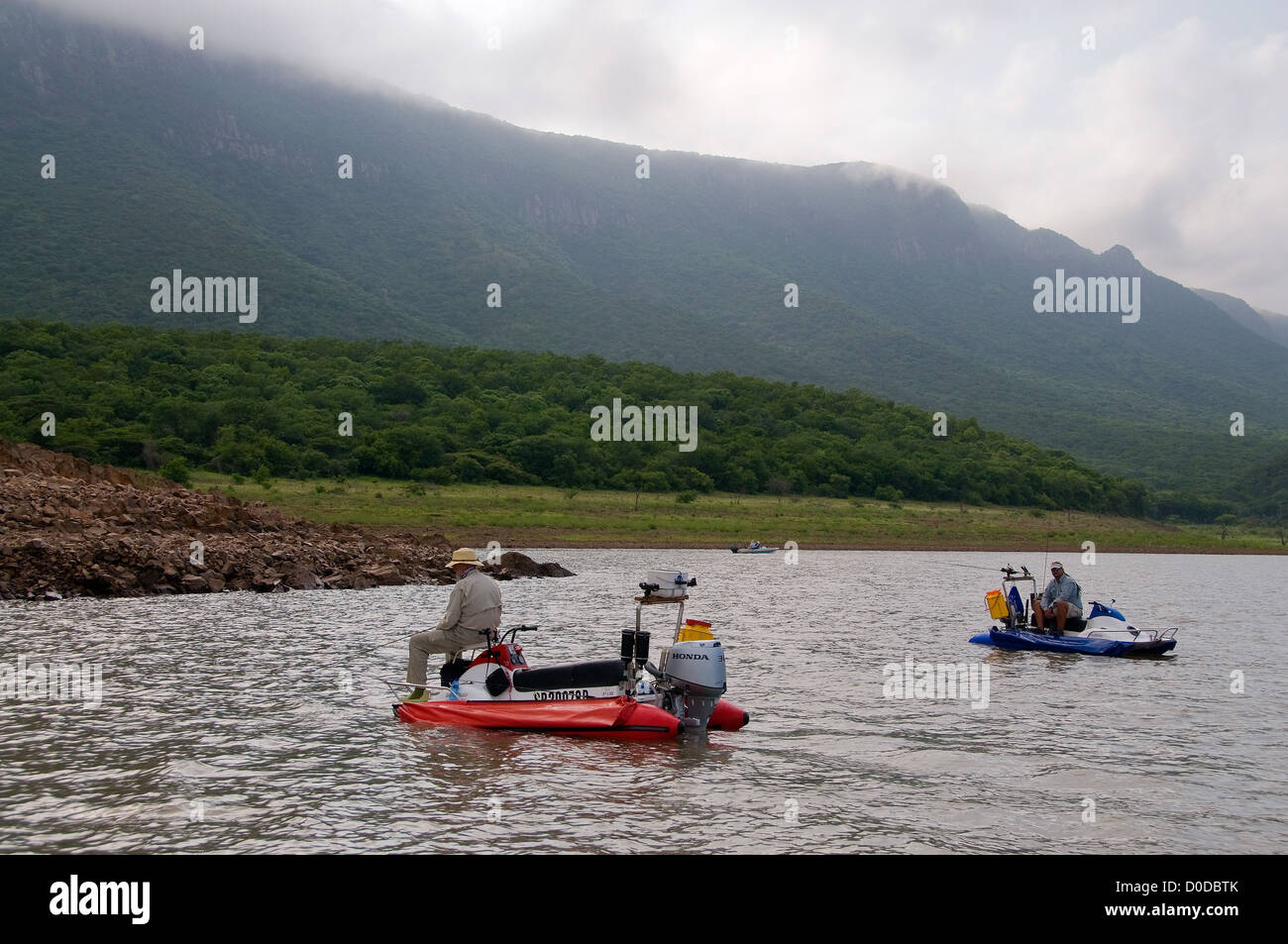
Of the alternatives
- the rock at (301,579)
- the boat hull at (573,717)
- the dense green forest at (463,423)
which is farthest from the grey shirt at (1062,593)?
the dense green forest at (463,423)

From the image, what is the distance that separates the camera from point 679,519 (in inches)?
2948

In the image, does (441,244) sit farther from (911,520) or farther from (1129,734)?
(1129,734)

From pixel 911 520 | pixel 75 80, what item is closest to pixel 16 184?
pixel 75 80

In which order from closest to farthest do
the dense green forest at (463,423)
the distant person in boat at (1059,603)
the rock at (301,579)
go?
the distant person in boat at (1059,603) < the rock at (301,579) < the dense green forest at (463,423)

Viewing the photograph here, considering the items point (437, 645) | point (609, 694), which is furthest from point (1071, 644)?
point (437, 645)

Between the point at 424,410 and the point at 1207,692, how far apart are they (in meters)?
81.7

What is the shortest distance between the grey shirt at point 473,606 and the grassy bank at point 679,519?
42670mm

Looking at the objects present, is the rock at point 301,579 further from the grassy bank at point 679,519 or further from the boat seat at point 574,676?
the boat seat at point 574,676

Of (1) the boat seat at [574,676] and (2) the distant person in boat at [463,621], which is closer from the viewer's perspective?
(1) the boat seat at [574,676]

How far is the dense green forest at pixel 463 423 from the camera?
76.6 metres

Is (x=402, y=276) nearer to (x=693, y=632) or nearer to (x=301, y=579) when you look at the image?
(x=301, y=579)

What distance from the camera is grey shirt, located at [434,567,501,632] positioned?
51.3ft

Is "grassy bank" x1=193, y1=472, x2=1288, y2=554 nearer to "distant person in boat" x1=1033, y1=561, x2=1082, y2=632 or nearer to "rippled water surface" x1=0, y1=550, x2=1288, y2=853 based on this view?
"distant person in boat" x1=1033, y1=561, x2=1082, y2=632

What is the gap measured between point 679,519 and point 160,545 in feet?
141
